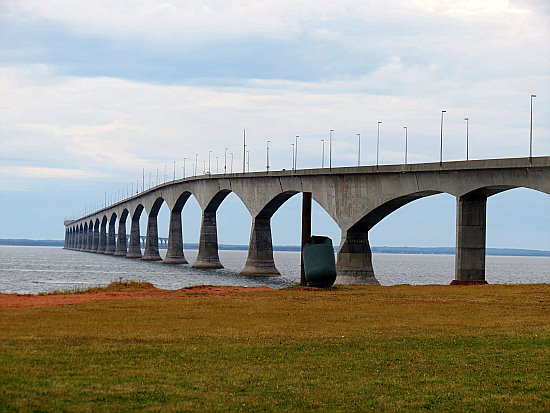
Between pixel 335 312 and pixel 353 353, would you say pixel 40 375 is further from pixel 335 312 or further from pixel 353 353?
pixel 335 312

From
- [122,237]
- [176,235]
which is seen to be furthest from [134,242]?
[176,235]

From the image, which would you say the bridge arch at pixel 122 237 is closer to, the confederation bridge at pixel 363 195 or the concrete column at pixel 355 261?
the confederation bridge at pixel 363 195

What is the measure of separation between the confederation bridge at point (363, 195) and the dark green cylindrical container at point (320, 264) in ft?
7.11

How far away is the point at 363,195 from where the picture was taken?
72.6 metres

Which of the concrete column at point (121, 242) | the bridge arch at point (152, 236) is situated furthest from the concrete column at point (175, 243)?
the concrete column at point (121, 242)

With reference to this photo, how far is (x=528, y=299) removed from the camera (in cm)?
4059

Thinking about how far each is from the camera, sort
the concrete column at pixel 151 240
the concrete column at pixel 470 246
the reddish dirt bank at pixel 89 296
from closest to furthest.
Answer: the reddish dirt bank at pixel 89 296 < the concrete column at pixel 470 246 < the concrete column at pixel 151 240

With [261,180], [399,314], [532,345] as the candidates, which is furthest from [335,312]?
[261,180]

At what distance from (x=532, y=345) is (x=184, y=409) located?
40.5ft

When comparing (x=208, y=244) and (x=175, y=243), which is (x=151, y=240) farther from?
(x=208, y=244)

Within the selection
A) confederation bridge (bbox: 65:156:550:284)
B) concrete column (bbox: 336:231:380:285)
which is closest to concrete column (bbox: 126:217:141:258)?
confederation bridge (bbox: 65:156:550:284)

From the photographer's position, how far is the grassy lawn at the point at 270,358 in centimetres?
1611

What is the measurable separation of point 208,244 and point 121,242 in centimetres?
8150

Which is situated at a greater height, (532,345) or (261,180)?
(261,180)
